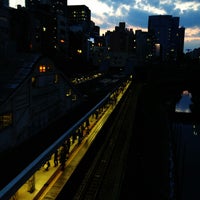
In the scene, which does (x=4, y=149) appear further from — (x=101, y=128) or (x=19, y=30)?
(x=19, y=30)

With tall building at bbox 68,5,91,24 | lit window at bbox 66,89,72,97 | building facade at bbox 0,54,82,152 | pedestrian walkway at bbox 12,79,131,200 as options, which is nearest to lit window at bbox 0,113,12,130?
building facade at bbox 0,54,82,152

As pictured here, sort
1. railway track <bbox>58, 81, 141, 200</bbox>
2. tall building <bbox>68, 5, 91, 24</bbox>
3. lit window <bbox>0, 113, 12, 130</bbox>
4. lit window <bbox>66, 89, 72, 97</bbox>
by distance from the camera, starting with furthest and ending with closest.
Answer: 1. tall building <bbox>68, 5, 91, 24</bbox>
2. lit window <bbox>66, 89, 72, 97</bbox>
3. lit window <bbox>0, 113, 12, 130</bbox>
4. railway track <bbox>58, 81, 141, 200</bbox>

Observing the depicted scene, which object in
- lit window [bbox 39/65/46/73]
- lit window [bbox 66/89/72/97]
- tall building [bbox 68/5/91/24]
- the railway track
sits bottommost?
the railway track

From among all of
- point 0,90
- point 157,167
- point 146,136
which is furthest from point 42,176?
point 146,136

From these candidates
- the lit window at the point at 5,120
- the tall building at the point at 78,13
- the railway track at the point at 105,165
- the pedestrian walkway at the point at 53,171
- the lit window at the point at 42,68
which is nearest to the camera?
the pedestrian walkway at the point at 53,171

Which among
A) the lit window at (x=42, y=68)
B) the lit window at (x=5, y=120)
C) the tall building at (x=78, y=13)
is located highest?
the tall building at (x=78, y=13)

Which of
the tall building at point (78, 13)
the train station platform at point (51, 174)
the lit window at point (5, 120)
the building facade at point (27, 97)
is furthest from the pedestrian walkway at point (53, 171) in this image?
the tall building at point (78, 13)

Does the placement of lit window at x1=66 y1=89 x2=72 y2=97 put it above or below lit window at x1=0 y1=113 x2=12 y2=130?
above

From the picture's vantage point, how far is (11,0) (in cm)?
9150

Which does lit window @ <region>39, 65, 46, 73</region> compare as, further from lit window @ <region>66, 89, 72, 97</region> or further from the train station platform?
the train station platform

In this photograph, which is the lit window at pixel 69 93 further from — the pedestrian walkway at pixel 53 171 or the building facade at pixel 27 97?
the pedestrian walkway at pixel 53 171

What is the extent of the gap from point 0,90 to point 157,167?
19.9 meters

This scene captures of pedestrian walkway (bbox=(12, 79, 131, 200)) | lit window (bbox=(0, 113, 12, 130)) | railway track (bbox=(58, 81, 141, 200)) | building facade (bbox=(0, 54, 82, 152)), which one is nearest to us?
pedestrian walkway (bbox=(12, 79, 131, 200))

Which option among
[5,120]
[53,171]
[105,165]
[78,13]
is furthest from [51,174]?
[78,13]
